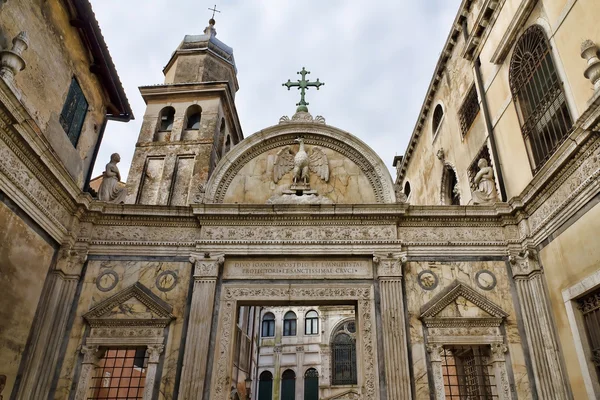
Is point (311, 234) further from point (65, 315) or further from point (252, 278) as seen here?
point (65, 315)

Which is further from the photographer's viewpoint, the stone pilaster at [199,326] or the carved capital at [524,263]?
the carved capital at [524,263]

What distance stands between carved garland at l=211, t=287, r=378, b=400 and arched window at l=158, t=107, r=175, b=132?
14.2 metres

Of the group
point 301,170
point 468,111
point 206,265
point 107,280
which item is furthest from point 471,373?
point 107,280

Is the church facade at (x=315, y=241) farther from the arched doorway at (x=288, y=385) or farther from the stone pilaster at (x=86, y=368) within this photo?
the arched doorway at (x=288, y=385)

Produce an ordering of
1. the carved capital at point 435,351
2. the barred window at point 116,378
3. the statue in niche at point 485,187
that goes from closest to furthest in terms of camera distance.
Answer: the carved capital at point 435,351 → the barred window at point 116,378 → the statue in niche at point 485,187

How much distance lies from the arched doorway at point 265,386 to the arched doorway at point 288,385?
991mm

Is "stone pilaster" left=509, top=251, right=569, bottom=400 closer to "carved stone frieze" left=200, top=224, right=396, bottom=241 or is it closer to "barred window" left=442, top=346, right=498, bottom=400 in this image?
"barred window" left=442, top=346, right=498, bottom=400

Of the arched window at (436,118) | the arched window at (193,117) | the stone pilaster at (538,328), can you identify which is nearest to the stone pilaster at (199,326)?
the stone pilaster at (538,328)

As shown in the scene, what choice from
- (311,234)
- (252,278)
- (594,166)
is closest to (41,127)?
(252,278)

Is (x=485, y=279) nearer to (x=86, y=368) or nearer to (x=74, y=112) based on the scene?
(x=86, y=368)

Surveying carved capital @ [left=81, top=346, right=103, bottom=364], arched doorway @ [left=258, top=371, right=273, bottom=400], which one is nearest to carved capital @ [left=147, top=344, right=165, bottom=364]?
carved capital @ [left=81, top=346, right=103, bottom=364]

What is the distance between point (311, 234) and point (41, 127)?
6846 mm

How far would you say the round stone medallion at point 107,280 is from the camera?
35.0ft

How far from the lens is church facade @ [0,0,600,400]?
29.2 ft
